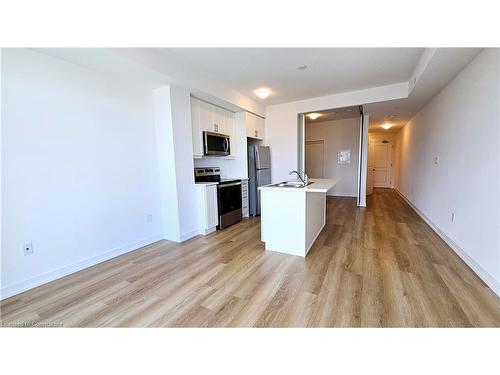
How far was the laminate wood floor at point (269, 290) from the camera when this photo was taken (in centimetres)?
158

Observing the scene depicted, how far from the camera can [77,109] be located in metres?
2.38

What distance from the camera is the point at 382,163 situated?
9.08m

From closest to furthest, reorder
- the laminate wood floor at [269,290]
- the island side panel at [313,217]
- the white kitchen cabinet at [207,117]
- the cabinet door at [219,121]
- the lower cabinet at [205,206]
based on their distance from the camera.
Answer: the laminate wood floor at [269,290]
the island side panel at [313,217]
the lower cabinet at [205,206]
the white kitchen cabinet at [207,117]
the cabinet door at [219,121]

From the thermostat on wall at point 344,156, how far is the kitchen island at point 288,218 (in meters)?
4.59

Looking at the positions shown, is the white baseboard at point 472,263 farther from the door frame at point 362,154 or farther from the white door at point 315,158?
the white door at point 315,158

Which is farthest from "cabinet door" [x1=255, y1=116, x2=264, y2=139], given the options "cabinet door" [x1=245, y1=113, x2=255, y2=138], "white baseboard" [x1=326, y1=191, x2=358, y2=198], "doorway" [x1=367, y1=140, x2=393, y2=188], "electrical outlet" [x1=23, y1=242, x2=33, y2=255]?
"doorway" [x1=367, y1=140, x2=393, y2=188]

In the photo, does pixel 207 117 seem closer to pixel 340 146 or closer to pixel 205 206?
pixel 205 206

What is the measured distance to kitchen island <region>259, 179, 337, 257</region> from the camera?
8.46 feet

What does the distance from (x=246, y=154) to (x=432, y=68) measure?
3114mm

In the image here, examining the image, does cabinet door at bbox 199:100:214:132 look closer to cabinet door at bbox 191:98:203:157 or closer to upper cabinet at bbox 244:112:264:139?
cabinet door at bbox 191:98:203:157

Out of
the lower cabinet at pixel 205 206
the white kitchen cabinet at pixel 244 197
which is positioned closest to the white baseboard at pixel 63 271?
the lower cabinet at pixel 205 206

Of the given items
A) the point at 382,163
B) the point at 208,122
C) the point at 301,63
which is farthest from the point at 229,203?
the point at 382,163

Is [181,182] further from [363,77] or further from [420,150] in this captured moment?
[420,150]
